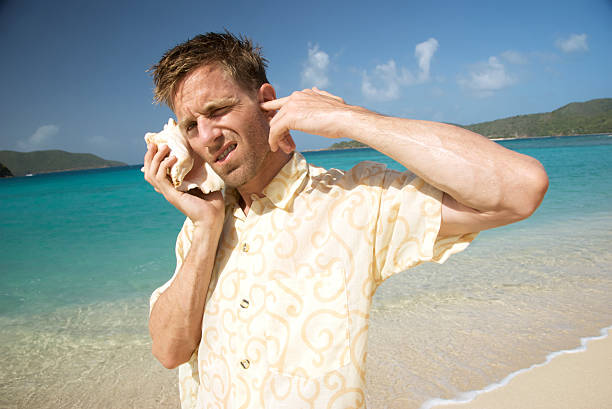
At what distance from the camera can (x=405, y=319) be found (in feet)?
13.7

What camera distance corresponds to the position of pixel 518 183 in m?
0.99

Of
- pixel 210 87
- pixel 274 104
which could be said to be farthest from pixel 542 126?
pixel 210 87

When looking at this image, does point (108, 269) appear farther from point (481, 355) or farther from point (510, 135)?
point (510, 135)

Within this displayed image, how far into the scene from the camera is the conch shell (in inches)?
56.6

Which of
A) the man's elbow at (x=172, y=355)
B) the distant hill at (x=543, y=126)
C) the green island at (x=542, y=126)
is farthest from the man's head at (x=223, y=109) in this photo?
the distant hill at (x=543, y=126)

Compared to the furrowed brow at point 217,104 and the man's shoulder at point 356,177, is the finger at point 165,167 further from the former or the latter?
the man's shoulder at point 356,177

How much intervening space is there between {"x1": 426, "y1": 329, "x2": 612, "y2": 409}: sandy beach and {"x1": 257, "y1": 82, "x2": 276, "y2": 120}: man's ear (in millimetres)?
2491

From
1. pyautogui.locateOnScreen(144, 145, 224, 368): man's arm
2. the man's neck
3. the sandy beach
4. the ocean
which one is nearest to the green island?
the ocean

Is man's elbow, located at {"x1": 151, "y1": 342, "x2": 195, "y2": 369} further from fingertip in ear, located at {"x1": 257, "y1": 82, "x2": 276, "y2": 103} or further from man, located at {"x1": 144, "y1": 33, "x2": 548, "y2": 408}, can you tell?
fingertip in ear, located at {"x1": 257, "y1": 82, "x2": 276, "y2": 103}

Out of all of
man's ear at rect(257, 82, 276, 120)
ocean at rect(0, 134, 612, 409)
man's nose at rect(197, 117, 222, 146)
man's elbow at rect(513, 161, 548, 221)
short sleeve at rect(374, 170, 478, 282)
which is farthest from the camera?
ocean at rect(0, 134, 612, 409)

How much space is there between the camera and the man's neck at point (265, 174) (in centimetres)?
149

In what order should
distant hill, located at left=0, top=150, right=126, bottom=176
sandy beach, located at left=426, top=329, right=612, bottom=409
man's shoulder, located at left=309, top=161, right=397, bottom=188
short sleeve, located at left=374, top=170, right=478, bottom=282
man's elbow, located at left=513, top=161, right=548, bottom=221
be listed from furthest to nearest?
distant hill, located at left=0, top=150, right=126, bottom=176, sandy beach, located at left=426, top=329, right=612, bottom=409, man's shoulder, located at left=309, top=161, right=397, bottom=188, short sleeve, located at left=374, top=170, right=478, bottom=282, man's elbow, located at left=513, top=161, right=548, bottom=221

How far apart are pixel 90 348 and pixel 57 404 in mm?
915

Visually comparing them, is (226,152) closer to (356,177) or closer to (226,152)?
(226,152)
